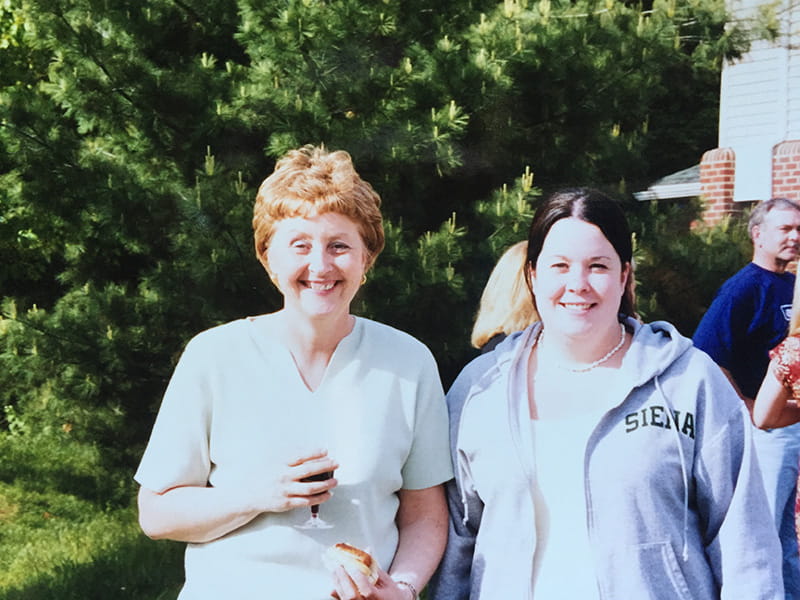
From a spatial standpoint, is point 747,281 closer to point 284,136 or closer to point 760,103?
point 284,136

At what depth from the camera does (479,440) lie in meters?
1.96

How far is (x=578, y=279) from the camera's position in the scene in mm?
1855

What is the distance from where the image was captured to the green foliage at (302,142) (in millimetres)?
4883

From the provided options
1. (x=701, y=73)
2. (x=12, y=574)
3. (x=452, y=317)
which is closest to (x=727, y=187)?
(x=701, y=73)

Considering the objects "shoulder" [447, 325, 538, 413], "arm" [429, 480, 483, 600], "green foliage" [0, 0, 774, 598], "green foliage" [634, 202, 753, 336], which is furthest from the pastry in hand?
"green foliage" [634, 202, 753, 336]

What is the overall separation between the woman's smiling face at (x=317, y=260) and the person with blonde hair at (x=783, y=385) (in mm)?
1405

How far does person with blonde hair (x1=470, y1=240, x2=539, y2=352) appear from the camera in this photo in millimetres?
3393

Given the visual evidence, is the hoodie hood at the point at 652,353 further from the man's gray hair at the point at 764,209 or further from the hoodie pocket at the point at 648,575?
the man's gray hair at the point at 764,209

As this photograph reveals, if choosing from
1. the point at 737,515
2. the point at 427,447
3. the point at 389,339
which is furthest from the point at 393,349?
the point at 737,515

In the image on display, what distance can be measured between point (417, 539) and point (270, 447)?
0.35 metres

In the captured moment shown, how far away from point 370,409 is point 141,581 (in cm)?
362

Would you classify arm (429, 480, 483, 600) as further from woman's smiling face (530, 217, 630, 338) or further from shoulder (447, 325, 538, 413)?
woman's smiling face (530, 217, 630, 338)

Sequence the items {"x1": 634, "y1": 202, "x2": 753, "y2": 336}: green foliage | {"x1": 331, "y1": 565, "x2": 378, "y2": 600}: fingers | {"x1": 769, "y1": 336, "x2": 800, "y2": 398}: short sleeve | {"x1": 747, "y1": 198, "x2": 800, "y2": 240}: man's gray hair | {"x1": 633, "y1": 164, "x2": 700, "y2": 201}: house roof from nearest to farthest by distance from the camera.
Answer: {"x1": 331, "y1": 565, "x2": 378, "y2": 600}: fingers, {"x1": 769, "y1": 336, "x2": 800, "y2": 398}: short sleeve, {"x1": 747, "y1": 198, "x2": 800, "y2": 240}: man's gray hair, {"x1": 634, "y1": 202, "x2": 753, "y2": 336}: green foliage, {"x1": 633, "y1": 164, "x2": 700, "y2": 201}: house roof

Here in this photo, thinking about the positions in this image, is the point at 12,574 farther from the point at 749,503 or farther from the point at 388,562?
the point at 749,503
